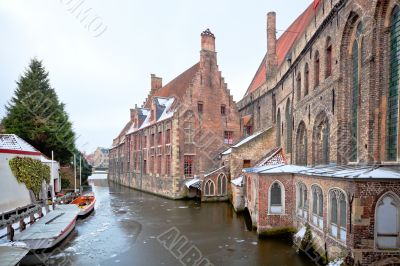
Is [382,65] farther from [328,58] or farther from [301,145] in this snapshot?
[301,145]

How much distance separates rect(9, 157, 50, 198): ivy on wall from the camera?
42.3ft

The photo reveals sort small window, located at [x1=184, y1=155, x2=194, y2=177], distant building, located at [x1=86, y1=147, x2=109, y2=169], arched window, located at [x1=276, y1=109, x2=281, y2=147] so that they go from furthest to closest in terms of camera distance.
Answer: distant building, located at [x1=86, y1=147, x2=109, y2=169] → small window, located at [x1=184, y1=155, x2=194, y2=177] → arched window, located at [x1=276, y1=109, x2=281, y2=147]

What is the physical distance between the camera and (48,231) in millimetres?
11086

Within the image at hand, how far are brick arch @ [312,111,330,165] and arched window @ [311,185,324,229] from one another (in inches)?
106

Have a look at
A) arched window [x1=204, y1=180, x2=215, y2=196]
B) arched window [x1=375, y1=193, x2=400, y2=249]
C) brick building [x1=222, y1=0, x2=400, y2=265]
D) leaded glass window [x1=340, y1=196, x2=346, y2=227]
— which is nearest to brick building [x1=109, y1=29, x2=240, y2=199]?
arched window [x1=204, y1=180, x2=215, y2=196]

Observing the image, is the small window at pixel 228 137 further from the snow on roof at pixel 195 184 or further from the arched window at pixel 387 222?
the arched window at pixel 387 222

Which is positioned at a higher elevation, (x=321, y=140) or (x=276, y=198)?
(x=321, y=140)

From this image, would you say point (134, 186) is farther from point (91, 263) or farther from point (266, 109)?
point (91, 263)

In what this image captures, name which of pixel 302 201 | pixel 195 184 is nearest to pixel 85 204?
pixel 195 184

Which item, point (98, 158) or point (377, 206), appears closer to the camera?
point (377, 206)

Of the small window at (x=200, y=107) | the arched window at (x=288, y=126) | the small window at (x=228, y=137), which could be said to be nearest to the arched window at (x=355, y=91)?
the arched window at (x=288, y=126)

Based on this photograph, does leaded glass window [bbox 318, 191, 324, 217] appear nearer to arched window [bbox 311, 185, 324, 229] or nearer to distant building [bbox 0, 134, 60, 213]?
arched window [bbox 311, 185, 324, 229]

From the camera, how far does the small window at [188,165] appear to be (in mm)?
25875

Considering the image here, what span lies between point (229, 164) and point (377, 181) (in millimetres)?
16438
